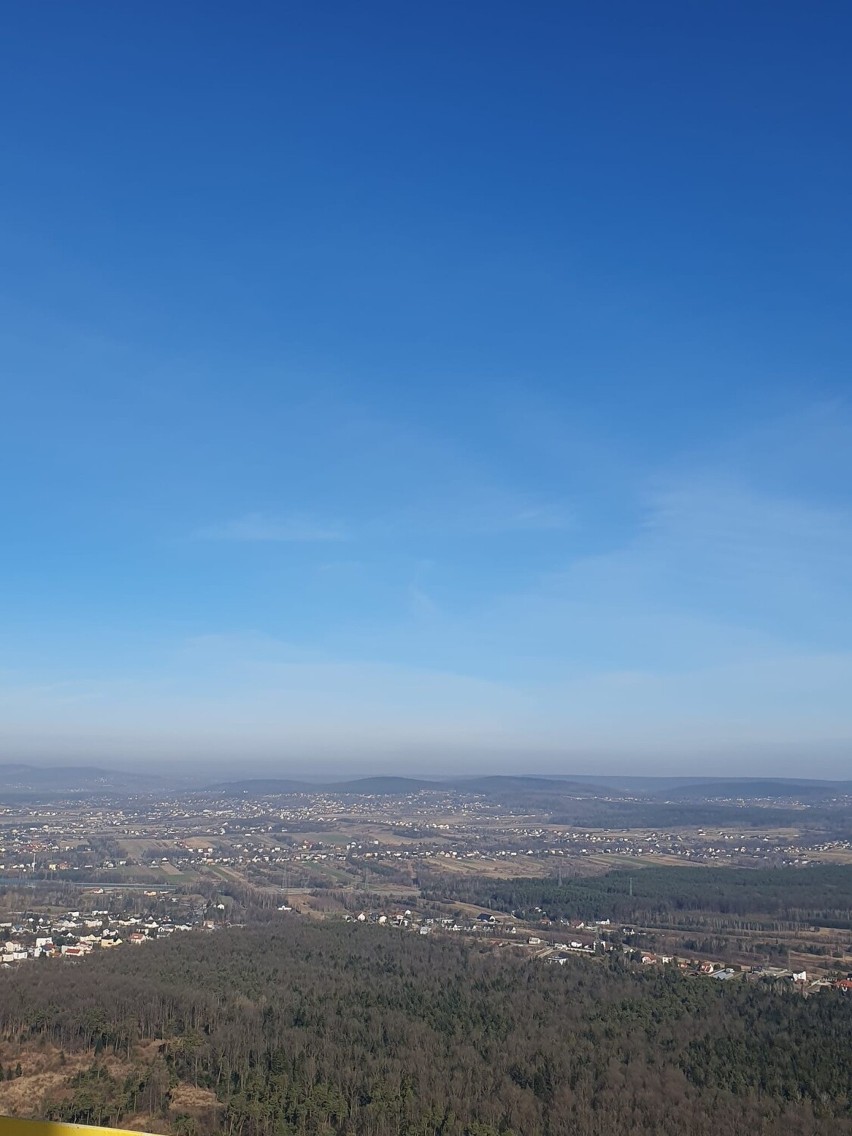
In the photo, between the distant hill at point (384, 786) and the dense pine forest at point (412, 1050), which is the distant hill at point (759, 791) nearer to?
the distant hill at point (384, 786)

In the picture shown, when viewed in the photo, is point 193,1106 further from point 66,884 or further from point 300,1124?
point 66,884

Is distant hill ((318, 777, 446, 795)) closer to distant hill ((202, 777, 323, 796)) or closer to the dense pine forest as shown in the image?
distant hill ((202, 777, 323, 796))

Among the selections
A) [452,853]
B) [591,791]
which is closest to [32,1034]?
[452,853]

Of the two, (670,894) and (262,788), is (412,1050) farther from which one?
(262,788)

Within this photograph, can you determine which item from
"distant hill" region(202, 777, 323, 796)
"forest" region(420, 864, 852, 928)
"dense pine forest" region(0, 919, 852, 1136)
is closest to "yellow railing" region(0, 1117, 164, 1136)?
"dense pine forest" region(0, 919, 852, 1136)

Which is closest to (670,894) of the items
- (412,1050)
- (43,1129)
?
(412,1050)

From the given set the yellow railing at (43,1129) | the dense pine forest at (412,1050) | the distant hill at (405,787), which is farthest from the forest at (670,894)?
the distant hill at (405,787)
